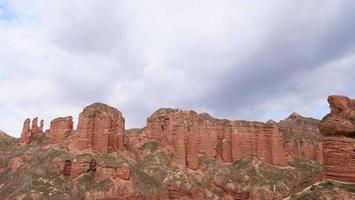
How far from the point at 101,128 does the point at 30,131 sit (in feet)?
97.5

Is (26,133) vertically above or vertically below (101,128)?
below

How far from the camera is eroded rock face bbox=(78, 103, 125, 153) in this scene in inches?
5079

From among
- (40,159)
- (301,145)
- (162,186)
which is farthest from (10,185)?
(301,145)

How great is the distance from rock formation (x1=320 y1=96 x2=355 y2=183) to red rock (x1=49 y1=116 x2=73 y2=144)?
343ft

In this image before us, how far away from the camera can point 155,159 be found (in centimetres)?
13950

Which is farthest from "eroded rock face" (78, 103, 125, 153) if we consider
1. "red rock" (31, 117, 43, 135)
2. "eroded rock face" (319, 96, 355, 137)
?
"eroded rock face" (319, 96, 355, 137)

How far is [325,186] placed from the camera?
39.2m

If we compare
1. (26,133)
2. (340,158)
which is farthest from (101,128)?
(340,158)

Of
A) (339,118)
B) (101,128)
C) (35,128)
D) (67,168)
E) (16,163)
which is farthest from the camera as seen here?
(35,128)

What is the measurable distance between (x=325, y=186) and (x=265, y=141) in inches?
4487

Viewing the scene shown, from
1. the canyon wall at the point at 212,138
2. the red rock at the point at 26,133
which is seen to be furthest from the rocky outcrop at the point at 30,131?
→ the canyon wall at the point at 212,138

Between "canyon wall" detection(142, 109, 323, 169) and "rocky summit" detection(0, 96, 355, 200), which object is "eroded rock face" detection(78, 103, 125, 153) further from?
"canyon wall" detection(142, 109, 323, 169)

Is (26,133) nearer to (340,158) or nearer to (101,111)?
(101,111)

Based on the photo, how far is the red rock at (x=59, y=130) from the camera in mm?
132788
